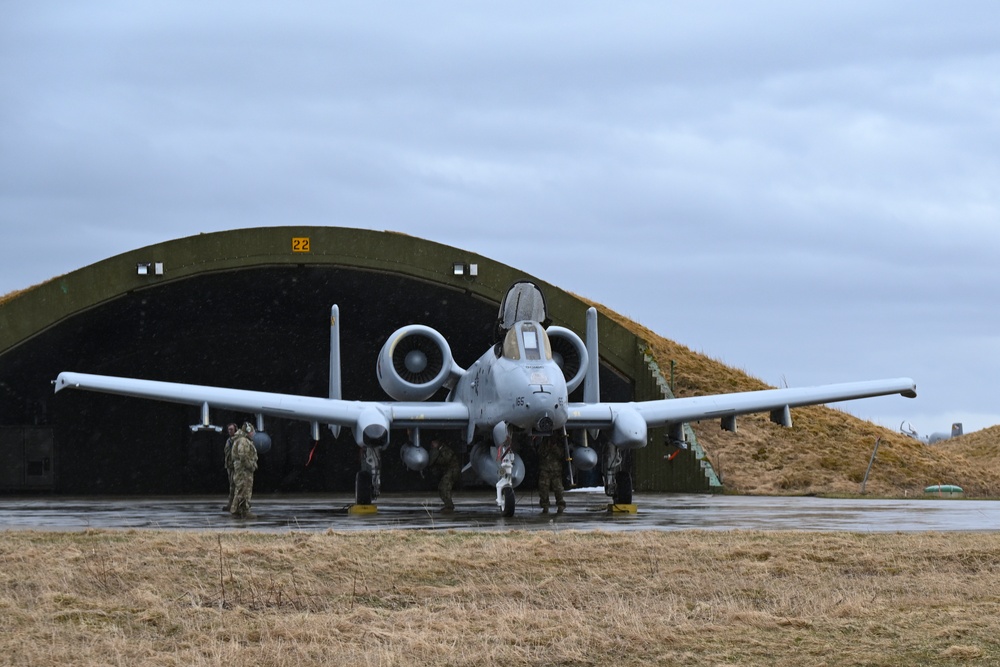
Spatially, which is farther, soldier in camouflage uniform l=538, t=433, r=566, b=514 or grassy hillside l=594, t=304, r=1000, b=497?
grassy hillside l=594, t=304, r=1000, b=497

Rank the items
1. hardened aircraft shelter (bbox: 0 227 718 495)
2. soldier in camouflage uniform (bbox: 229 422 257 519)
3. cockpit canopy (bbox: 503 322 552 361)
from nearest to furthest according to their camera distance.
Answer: cockpit canopy (bbox: 503 322 552 361), soldier in camouflage uniform (bbox: 229 422 257 519), hardened aircraft shelter (bbox: 0 227 718 495)

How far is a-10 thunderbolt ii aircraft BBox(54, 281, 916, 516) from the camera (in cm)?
2025

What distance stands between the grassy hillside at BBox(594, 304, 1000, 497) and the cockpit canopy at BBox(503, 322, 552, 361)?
1496 centimetres

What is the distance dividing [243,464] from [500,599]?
11397 mm

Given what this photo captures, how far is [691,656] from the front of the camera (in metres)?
7.79

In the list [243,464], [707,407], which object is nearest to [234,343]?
→ [243,464]

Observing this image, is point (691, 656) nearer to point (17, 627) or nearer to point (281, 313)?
point (17, 627)

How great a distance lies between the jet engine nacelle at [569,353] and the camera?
24.3m

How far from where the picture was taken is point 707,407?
24.6 m

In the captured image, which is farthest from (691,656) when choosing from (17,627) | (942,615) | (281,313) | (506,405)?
(281,313)

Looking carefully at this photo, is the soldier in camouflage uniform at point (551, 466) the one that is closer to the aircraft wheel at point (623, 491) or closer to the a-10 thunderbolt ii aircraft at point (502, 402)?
the a-10 thunderbolt ii aircraft at point (502, 402)

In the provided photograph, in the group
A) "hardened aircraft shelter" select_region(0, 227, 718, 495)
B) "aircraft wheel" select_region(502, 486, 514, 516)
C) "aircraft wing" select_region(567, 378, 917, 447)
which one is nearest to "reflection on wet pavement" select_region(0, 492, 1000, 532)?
"aircraft wheel" select_region(502, 486, 514, 516)

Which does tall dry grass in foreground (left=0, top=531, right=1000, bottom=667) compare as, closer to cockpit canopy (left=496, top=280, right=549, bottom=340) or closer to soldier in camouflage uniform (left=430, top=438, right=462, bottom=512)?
cockpit canopy (left=496, top=280, right=549, bottom=340)

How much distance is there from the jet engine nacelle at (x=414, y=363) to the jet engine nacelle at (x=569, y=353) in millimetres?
2163
